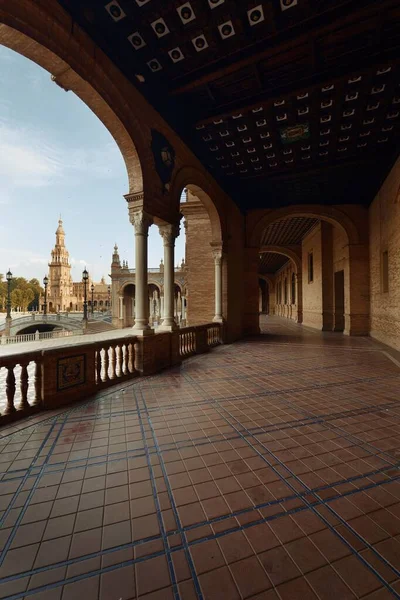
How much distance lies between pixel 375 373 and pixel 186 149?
25.1 feet

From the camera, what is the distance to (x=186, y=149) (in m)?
8.23

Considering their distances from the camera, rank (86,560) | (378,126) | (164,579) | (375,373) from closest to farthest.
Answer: (164,579)
(86,560)
(375,373)
(378,126)

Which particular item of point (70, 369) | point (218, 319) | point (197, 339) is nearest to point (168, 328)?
point (197, 339)

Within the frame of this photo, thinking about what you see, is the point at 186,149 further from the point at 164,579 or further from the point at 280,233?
the point at 280,233

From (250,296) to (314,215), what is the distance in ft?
16.6

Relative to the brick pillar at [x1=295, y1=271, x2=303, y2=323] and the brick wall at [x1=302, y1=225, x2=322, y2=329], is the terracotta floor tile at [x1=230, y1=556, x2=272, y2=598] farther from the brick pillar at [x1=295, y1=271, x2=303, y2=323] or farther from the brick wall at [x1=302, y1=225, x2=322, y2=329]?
the brick pillar at [x1=295, y1=271, x2=303, y2=323]

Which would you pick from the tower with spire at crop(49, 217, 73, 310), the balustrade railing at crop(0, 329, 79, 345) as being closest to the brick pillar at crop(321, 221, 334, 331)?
the balustrade railing at crop(0, 329, 79, 345)

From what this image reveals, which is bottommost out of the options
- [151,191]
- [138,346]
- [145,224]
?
[138,346]

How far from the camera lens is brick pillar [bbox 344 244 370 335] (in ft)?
41.9

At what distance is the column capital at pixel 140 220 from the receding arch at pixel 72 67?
1.55 ft

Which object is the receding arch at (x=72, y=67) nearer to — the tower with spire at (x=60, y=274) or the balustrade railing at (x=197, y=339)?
the balustrade railing at (x=197, y=339)

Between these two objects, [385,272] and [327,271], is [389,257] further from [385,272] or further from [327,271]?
[327,271]

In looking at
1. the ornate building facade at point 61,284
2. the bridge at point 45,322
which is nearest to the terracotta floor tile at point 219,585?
the bridge at point 45,322

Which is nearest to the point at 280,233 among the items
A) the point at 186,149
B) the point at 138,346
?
the point at 186,149
